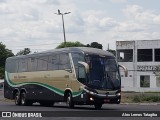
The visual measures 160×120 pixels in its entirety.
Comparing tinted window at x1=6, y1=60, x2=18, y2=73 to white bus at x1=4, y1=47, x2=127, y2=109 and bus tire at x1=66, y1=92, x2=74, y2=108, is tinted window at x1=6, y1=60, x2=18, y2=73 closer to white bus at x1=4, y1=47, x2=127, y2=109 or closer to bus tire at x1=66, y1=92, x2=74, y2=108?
white bus at x1=4, y1=47, x2=127, y2=109

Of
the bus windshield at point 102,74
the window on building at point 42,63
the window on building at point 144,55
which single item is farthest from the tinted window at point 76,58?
the window on building at point 144,55

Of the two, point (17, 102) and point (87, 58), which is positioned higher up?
point (87, 58)

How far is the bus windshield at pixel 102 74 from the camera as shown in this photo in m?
29.1

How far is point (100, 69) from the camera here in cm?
2952

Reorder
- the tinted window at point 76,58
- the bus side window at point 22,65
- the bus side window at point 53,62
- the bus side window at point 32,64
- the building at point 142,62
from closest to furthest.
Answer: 1. the tinted window at point 76,58
2. the bus side window at point 53,62
3. the bus side window at point 32,64
4. the bus side window at point 22,65
5. the building at point 142,62

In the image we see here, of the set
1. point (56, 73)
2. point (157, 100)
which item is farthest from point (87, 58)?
point (157, 100)

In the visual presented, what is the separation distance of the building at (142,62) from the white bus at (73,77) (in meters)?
45.2

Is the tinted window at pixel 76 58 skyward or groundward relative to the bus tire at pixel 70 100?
skyward

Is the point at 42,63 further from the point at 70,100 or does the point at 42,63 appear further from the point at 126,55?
the point at 126,55

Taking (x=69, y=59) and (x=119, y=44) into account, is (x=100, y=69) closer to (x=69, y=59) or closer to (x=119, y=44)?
(x=69, y=59)

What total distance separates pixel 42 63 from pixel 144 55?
51.2 m

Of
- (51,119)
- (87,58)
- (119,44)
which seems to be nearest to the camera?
(51,119)

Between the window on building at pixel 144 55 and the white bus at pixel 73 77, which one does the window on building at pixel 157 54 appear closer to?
the window on building at pixel 144 55

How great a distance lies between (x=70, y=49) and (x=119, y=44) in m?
53.6
